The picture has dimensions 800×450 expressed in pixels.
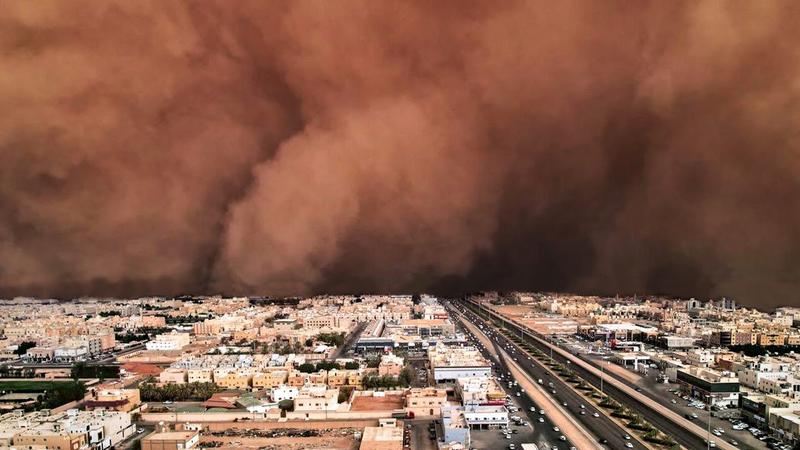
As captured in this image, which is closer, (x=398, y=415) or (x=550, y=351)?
(x=398, y=415)

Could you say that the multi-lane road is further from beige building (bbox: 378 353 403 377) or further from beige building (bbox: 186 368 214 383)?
beige building (bbox: 186 368 214 383)

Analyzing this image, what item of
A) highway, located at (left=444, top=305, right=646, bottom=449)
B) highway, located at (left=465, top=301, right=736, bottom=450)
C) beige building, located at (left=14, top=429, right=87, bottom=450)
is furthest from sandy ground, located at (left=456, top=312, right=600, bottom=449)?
beige building, located at (left=14, top=429, right=87, bottom=450)

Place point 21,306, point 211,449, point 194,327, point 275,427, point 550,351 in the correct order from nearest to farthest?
point 211,449, point 275,427, point 550,351, point 194,327, point 21,306

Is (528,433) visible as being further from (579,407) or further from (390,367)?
(390,367)

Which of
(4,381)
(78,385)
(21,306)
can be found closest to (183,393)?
(78,385)

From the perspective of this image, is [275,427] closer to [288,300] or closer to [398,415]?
[398,415]

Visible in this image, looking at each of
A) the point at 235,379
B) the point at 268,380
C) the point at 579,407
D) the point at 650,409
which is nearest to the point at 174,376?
the point at 235,379
